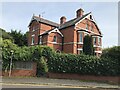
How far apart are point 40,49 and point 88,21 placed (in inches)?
830

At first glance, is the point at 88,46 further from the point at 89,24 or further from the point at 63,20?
the point at 63,20

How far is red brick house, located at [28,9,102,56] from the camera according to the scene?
141ft

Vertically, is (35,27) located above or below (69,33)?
above

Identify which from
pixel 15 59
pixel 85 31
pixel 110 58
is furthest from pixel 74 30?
pixel 15 59

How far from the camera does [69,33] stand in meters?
44.1

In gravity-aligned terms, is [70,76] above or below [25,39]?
below

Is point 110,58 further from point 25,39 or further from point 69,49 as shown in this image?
point 25,39

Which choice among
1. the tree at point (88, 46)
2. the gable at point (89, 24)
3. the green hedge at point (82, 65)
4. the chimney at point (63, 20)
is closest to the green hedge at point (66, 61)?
the green hedge at point (82, 65)

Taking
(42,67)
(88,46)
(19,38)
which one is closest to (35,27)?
(19,38)

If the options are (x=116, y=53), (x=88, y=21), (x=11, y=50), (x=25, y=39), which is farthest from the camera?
(x=25, y=39)

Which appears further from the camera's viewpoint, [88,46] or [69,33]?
[69,33]

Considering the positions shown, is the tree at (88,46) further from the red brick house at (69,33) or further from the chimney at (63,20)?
the chimney at (63,20)

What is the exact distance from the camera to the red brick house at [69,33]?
141ft

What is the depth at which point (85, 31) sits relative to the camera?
44.0m
